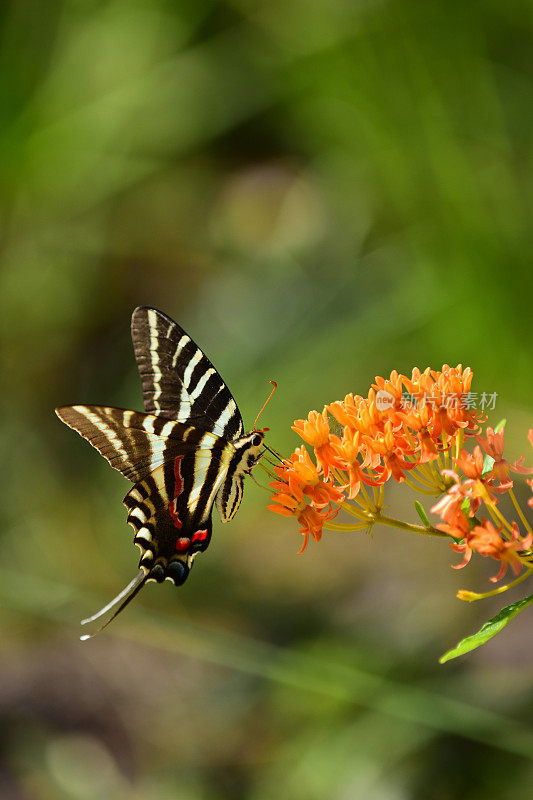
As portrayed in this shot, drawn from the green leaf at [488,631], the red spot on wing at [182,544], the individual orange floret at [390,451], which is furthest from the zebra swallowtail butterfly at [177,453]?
the green leaf at [488,631]

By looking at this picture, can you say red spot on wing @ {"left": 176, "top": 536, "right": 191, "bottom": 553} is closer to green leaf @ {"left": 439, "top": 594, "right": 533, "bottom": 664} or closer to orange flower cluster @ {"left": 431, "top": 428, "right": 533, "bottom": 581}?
orange flower cluster @ {"left": 431, "top": 428, "right": 533, "bottom": 581}

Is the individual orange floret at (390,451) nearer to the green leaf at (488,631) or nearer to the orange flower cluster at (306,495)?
the orange flower cluster at (306,495)

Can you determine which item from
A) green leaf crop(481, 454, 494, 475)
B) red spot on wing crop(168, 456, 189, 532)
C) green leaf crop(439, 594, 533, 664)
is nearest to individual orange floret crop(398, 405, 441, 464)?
green leaf crop(481, 454, 494, 475)

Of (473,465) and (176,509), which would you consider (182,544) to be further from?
(473,465)

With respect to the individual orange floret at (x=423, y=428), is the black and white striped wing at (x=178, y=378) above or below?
above

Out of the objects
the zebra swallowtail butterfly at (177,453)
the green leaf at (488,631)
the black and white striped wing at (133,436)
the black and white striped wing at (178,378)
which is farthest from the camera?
the black and white striped wing at (178,378)

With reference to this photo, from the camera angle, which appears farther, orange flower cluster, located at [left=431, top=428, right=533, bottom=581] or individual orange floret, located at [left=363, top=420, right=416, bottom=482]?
individual orange floret, located at [left=363, top=420, right=416, bottom=482]

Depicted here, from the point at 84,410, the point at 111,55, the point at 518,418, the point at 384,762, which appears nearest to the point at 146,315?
the point at 84,410
